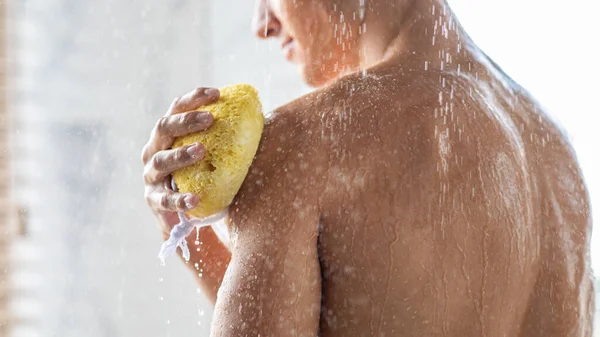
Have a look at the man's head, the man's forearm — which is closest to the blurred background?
the man's forearm

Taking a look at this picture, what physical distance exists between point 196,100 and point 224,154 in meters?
0.07

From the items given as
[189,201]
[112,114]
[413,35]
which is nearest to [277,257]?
[189,201]

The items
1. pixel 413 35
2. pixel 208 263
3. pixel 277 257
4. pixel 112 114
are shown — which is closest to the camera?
pixel 277 257

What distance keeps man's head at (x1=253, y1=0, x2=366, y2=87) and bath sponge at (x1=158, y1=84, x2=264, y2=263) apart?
5.8 inches

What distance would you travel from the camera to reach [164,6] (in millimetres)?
2402

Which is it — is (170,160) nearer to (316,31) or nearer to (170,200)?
(170,200)

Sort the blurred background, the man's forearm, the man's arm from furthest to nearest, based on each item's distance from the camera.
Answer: the blurred background → the man's forearm → the man's arm

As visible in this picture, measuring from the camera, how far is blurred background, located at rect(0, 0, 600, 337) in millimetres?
2168

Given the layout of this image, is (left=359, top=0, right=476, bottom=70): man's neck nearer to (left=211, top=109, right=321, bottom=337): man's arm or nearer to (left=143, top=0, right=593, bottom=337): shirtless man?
(left=143, top=0, right=593, bottom=337): shirtless man

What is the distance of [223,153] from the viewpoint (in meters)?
0.61

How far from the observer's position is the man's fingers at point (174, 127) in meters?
0.62

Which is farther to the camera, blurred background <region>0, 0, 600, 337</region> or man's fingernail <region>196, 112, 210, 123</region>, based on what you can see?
blurred background <region>0, 0, 600, 337</region>

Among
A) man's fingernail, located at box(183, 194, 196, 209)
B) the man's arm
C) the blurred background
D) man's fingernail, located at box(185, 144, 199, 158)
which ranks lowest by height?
the blurred background

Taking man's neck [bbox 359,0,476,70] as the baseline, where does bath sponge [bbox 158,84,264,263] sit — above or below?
below
